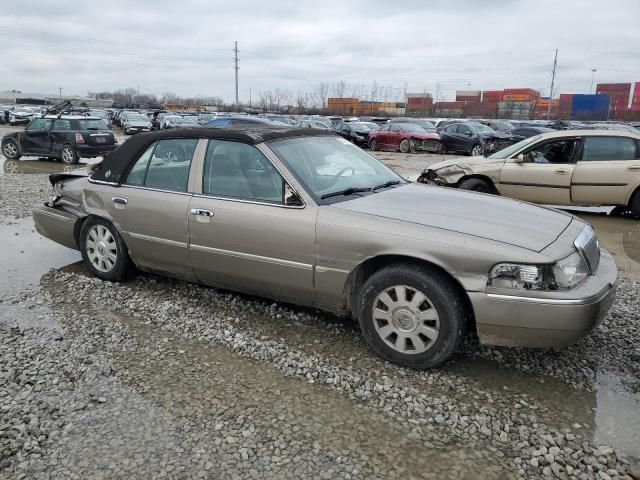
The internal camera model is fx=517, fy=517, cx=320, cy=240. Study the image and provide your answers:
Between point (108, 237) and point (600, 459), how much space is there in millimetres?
4306

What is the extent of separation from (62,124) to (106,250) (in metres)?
13.5

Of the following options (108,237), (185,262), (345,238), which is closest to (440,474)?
(345,238)

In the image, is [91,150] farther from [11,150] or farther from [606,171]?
[606,171]

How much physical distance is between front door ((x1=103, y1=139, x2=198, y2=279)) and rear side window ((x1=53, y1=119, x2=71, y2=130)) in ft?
43.8

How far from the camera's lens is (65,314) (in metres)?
4.34

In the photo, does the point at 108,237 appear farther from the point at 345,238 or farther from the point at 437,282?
the point at 437,282

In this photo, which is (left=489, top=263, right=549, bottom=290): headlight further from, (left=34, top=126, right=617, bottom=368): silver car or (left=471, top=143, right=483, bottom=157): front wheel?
(left=471, top=143, right=483, bottom=157): front wheel

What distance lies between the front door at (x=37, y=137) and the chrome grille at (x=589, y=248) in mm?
16758

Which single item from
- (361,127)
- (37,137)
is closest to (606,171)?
(37,137)

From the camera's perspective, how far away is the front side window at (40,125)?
16.5 metres

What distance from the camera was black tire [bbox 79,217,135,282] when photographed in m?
4.88

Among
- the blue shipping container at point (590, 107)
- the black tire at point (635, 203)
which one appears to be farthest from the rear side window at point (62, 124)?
the blue shipping container at point (590, 107)

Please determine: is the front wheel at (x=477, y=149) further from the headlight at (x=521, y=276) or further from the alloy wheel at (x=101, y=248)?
the headlight at (x=521, y=276)

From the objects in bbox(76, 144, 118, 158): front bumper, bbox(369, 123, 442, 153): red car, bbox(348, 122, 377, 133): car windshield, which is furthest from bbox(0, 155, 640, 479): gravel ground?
bbox(348, 122, 377, 133): car windshield
